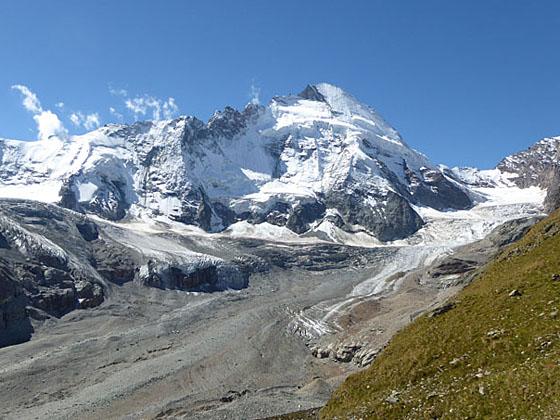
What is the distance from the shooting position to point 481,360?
88.7 feet

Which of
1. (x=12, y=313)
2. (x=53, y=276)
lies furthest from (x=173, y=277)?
(x=12, y=313)

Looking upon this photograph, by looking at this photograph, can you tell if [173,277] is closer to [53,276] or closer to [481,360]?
[53,276]

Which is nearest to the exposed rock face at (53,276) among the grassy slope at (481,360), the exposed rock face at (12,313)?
the exposed rock face at (12,313)

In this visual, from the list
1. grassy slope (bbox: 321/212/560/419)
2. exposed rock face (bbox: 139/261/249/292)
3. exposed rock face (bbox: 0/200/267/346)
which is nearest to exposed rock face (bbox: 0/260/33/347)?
exposed rock face (bbox: 0/200/267/346)

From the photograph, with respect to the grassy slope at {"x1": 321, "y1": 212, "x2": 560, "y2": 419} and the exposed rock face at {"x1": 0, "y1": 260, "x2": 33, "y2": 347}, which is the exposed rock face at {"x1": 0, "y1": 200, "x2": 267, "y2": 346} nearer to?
the exposed rock face at {"x1": 0, "y1": 260, "x2": 33, "y2": 347}

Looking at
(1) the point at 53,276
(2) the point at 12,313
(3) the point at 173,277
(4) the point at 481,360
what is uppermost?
(1) the point at 53,276

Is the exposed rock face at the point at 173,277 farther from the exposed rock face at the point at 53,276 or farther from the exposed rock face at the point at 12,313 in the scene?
the exposed rock face at the point at 12,313

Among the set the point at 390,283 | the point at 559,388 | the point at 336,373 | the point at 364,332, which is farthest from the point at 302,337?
the point at 559,388

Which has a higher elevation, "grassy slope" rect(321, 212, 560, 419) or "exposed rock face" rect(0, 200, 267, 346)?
"exposed rock face" rect(0, 200, 267, 346)

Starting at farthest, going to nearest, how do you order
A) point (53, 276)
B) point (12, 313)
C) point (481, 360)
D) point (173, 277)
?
point (173, 277), point (53, 276), point (12, 313), point (481, 360)

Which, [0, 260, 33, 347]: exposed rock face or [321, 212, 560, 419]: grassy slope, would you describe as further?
[0, 260, 33, 347]: exposed rock face

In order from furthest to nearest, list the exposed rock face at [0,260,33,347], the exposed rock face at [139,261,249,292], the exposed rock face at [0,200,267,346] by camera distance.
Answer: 1. the exposed rock face at [139,261,249,292]
2. the exposed rock face at [0,200,267,346]
3. the exposed rock face at [0,260,33,347]

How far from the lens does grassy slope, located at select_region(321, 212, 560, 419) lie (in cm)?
2217

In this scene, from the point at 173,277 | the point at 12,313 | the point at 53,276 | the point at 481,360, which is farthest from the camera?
the point at 173,277
